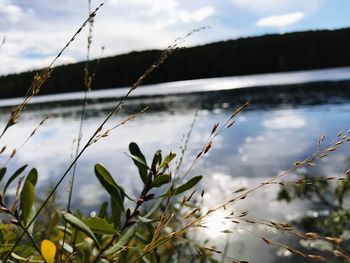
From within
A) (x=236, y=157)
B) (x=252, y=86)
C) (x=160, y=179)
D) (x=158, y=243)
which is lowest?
(x=252, y=86)

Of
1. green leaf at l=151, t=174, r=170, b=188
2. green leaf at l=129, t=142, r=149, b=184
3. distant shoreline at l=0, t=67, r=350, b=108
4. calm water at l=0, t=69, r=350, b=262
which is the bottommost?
distant shoreline at l=0, t=67, r=350, b=108

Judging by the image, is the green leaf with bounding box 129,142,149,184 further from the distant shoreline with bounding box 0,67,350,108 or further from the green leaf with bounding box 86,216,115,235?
Result: the distant shoreline with bounding box 0,67,350,108

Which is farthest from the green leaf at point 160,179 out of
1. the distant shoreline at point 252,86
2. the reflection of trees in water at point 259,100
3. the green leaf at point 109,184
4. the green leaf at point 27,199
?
the distant shoreline at point 252,86

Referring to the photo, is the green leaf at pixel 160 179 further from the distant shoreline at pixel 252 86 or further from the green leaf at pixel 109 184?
the distant shoreline at pixel 252 86

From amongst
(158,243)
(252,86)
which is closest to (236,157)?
(158,243)

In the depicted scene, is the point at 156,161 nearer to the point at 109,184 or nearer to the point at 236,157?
the point at 109,184

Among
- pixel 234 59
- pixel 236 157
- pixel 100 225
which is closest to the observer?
pixel 100 225

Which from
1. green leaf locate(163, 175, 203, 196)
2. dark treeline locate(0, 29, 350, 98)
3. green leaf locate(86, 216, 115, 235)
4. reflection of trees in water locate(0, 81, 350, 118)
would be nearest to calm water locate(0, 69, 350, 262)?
green leaf locate(163, 175, 203, 196)

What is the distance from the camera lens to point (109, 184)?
4.84ft

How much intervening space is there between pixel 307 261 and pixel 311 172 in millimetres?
3614

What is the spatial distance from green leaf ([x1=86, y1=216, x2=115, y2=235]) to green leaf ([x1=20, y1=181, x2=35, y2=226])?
21cm

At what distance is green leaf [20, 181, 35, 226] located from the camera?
1.44 metres

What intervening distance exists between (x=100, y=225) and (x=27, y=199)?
26 cm

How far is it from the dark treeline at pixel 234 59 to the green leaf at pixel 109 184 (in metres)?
89.8
